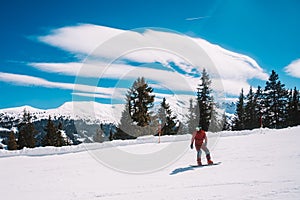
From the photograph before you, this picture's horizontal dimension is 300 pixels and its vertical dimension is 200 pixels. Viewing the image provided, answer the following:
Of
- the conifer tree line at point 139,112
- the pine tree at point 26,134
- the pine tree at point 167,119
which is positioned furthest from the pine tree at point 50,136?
→ the pine tree at point 167,119

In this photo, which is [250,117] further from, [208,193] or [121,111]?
[208,193]

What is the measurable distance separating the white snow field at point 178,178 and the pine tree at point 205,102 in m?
25.9

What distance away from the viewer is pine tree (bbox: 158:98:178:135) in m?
46.4

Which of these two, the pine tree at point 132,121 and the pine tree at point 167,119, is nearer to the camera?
the pine tree at point 132,121

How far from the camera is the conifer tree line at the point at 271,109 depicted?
5216 cm

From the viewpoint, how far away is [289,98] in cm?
5569

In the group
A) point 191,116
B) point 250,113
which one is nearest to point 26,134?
point 191,116

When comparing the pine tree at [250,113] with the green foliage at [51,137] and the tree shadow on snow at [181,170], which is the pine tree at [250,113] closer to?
the green foliage at [51,137]

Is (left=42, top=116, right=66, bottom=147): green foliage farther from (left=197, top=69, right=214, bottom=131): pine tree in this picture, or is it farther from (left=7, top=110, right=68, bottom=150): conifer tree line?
(left=197, top=69, right=214, bottom=131): pine tree

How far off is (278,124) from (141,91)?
2527 cm

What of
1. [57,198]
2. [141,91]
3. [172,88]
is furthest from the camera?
[141,91]

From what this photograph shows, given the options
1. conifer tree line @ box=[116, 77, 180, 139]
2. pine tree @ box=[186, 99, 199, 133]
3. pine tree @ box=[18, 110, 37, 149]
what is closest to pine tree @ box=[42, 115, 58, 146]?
pine tree @ box=[18, 110, 37, 149]

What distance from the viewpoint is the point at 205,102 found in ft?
150

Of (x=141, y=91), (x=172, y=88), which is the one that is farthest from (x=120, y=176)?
(x=141, y=91)
